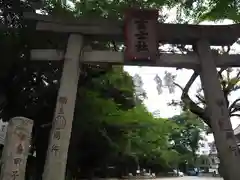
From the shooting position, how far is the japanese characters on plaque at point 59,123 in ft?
27.2

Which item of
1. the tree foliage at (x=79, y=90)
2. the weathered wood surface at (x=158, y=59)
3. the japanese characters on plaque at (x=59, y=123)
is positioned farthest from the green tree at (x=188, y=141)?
the japanese characters on plaque at (x=59, y=123)

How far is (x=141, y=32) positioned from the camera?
9.34 metres

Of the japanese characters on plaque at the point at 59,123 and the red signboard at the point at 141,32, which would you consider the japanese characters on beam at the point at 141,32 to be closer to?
the red signboard at the point at 141,32

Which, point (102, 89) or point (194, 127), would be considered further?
point (194, 127)

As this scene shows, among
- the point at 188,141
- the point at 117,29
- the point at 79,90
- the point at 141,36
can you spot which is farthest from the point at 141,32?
the point at 188,141

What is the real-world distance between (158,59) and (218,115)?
198 centimetres

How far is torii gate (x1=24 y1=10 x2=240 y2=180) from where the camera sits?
874 cm

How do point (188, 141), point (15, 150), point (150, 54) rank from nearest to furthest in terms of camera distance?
point (15, 150)
point (150, 54)
point (188, 141)

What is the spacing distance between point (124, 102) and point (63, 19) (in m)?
11.3

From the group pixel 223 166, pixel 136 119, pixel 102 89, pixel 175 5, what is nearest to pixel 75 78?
pixel 175 5

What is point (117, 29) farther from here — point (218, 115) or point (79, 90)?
point (79, 90)

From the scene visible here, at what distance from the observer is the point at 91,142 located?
674 inches

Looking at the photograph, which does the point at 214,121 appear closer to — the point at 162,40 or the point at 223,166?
the point at 223,166

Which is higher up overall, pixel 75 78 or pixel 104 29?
pixel 104 29
